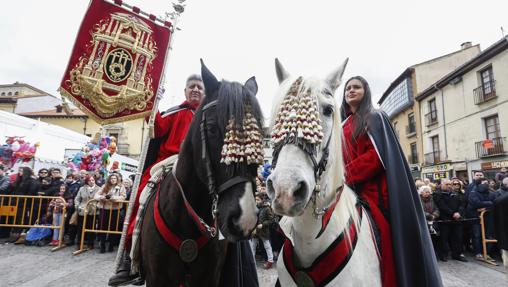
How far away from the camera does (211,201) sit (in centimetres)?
239

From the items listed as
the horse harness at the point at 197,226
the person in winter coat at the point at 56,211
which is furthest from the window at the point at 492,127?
the person in winter coat at the point at 56,211

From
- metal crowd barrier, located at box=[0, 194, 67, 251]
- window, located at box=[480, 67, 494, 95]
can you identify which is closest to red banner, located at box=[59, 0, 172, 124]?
metal crowd barrier, located at box=[0, 194, 67, 251]

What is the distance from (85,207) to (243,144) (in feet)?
26.9

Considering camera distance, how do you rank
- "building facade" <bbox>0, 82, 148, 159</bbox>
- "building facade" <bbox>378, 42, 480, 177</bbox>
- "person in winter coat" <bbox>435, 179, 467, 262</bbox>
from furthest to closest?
1. "building facade" <bbox>0, 82, 148, 159</bbox>
2. "building facade" <bbox>378, 42, 480, 177</bbox>
3. "person in winter coat" <bbox>435, 179, 467, 262</bbox>

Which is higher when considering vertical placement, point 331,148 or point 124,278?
point 331,148

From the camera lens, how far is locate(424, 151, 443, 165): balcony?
2523 centimetres

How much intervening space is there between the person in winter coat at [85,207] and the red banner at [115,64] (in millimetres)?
6248

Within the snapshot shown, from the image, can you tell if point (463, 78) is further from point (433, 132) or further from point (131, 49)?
point (131, 49)

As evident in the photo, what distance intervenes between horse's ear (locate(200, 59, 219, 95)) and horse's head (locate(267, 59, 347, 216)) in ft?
2.04

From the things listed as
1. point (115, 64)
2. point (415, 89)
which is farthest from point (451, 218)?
point (415, 89)

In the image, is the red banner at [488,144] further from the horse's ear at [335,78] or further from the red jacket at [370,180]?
the horse's ear at [335,78]

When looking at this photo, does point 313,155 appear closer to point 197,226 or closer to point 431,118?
point 197,226

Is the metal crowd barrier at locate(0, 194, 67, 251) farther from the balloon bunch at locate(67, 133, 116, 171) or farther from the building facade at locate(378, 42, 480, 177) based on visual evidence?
the building facade at locate(378, 42, 480, 177)

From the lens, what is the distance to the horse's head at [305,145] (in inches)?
54.8
